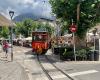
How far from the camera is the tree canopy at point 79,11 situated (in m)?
33.3

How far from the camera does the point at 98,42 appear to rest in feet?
106

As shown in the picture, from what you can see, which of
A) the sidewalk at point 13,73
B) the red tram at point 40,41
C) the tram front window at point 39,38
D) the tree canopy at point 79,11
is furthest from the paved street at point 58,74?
the tram front window at point 39,38

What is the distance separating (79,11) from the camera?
3325 cm

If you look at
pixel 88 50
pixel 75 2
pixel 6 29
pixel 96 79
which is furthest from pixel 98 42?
pixel 6 29

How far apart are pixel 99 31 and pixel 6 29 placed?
5790cm

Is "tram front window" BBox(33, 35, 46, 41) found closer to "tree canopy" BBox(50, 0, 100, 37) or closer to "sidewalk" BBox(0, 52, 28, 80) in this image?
"tree canopy" BBox(50, 0, 100, 37)

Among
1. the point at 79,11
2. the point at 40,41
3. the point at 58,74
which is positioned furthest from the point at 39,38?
the point at 58,74

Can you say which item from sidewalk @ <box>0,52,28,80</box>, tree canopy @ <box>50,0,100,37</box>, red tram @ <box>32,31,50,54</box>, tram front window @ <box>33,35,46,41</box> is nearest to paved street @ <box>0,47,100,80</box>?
sidewalk @ <box>0,52,28,80</box>

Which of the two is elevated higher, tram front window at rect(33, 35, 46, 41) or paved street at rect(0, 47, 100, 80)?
tram front window at rect(33, 35, 46, 41)

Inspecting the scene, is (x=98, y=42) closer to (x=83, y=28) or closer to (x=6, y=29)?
(x=83, y=28)

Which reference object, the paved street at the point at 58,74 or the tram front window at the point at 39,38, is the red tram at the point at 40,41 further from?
the paved street at the point at 58,74

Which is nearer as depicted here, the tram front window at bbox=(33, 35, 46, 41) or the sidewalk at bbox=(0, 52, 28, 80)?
the sidewalk at bbox=(0, 52, 28, 80)

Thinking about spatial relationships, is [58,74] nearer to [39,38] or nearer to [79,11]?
[79,11]

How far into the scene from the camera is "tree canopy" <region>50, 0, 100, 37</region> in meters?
33.3
